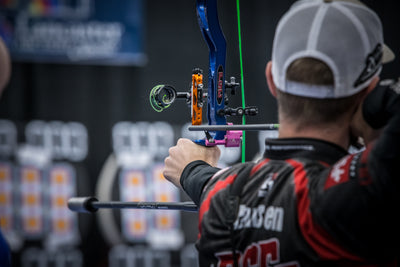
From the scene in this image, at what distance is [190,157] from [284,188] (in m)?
0.48

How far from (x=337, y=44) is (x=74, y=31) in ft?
11.4

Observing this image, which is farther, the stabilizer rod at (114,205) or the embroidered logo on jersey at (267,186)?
the stabilizer rod at (114,205)

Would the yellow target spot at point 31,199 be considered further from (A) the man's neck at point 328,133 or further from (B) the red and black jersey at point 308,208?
(A) the man's neck at point 328,133

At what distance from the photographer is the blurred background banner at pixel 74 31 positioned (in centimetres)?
417

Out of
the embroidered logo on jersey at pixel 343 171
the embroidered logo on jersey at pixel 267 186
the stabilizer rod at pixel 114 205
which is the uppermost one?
the embroidered logo on jersey at pixel 343 171

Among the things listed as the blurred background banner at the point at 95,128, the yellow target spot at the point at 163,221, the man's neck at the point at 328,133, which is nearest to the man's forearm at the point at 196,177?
the man's neck at the point at 328,133

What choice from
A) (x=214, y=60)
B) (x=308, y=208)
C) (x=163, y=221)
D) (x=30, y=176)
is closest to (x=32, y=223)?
(x=30, y=176)

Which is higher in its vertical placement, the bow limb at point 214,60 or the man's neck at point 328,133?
the bow limb at point 214,60

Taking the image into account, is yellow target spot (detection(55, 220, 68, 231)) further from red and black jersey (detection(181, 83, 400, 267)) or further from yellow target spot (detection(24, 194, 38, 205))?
red and black jersey (detection(181, 83, 400, 267))

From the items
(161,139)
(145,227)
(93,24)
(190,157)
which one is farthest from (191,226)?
(190,157)

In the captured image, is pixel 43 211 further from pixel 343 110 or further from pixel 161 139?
pixel 343 110

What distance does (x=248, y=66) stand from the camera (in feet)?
12.7

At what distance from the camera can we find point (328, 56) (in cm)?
100

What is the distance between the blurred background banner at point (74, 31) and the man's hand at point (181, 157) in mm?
2803
